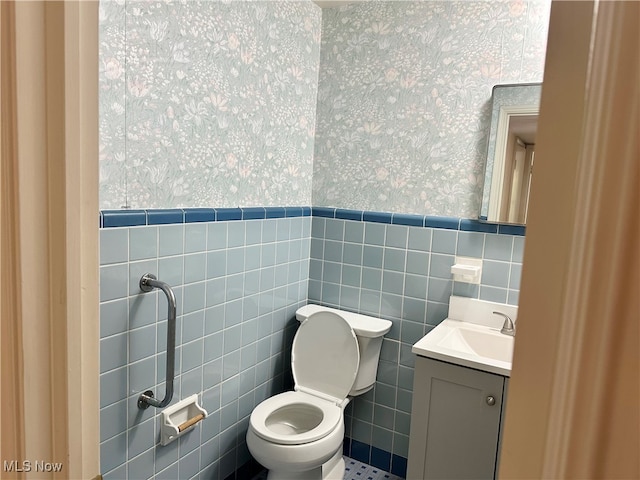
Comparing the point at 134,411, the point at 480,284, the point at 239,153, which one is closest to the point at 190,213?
the point at 239,153

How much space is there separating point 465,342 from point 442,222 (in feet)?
1.84

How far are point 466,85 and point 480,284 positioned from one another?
0.91 m

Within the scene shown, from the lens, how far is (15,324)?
1.94 feet

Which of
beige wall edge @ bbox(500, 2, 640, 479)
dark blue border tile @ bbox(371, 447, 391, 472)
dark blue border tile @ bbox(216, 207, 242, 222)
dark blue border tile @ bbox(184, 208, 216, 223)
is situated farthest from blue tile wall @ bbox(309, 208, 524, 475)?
beige wall edge @ bbox(500, 2, 640, 479)

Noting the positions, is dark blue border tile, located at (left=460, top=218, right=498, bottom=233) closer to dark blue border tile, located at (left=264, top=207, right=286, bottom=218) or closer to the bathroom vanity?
the bathroom vanity

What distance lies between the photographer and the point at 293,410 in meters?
2.12

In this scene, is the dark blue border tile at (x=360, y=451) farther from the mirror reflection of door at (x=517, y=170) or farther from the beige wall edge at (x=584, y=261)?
the beige wall edge at (x=584, y=261)

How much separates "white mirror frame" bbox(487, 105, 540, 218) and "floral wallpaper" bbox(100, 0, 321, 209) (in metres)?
0.95

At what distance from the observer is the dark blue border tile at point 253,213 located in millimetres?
1939

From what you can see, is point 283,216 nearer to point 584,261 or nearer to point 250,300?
point 250,300

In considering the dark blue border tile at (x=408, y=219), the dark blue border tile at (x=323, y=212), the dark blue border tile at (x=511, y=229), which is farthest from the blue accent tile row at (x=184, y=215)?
the dark blue border tile at (x=511, y=229)

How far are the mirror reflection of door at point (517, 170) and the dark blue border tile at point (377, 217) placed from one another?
53 centimetres

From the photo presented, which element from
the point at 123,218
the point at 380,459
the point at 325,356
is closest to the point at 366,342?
the point at 325,356

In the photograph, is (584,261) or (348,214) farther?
(348,214)
